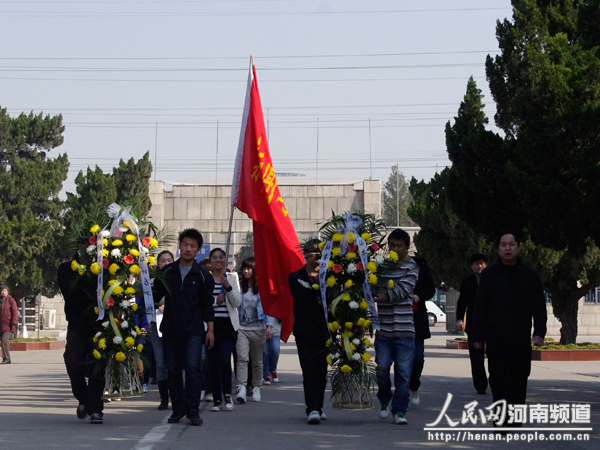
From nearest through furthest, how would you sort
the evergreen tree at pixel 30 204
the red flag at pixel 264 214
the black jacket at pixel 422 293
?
the black jacket at pixel 422 293 < the red flag at pixel 264 214 < the evergreen tree at pixel 30 204

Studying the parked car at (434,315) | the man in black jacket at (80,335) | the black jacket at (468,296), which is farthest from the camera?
the parked car at (434,315)

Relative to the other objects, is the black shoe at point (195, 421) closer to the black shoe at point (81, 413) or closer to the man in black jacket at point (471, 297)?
the black shoe at point (81, 413)

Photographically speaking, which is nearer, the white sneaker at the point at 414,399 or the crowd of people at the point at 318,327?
the crowd of people at the point at 318,327

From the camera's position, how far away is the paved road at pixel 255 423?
796cm

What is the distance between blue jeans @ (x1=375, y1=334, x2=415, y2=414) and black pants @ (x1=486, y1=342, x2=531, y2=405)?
1128mm

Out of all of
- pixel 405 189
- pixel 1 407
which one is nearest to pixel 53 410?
pixel 1 407

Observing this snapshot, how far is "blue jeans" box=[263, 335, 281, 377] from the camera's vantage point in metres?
14.8

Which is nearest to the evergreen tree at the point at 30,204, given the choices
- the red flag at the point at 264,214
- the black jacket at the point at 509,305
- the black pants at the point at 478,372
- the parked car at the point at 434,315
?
the red flag at the point at 264,214

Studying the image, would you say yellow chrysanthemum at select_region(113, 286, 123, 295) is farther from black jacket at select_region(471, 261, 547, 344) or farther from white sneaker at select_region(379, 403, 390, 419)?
black jacket at select_region(471, 261, 547, 344)

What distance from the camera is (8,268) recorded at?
90.2 ft

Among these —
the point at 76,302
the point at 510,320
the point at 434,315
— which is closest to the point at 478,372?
the point at 510,320

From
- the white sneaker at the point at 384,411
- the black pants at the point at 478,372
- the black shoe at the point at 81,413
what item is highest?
→ the black pants at the point at 478,372

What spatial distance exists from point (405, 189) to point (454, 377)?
103 metres

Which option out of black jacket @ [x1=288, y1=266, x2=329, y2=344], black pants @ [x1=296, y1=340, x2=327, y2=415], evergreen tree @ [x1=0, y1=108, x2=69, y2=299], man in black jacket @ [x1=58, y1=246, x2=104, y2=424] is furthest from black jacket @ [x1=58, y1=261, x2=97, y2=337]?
evergreen tree @ [x1=0, y1=108, x2=69, y2=299]
